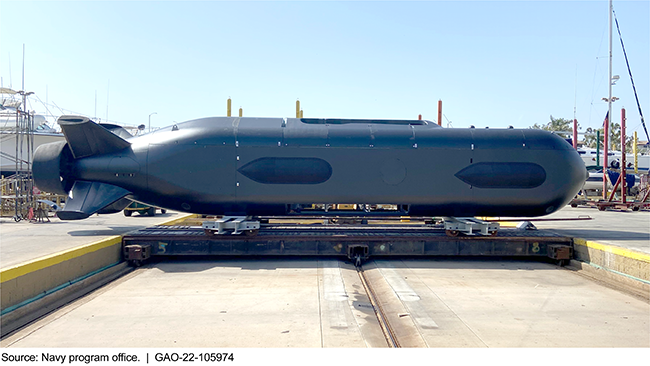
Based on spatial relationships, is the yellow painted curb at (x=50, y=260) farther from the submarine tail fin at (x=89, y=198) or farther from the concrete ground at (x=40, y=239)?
the submarine tail fin at (x=89, y=198)

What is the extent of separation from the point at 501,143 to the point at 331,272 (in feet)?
19.6

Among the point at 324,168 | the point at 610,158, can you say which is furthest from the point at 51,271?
the point at 610,158

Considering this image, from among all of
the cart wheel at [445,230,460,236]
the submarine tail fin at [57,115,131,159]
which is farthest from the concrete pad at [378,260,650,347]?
the submarine tail fin at [57,115,131,159]

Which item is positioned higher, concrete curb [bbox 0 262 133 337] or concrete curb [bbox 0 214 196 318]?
concrete curb [bbox 0 214 196 318]

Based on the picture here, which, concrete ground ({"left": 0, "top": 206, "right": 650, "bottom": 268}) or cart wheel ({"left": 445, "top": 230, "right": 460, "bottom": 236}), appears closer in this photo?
concrete ground ({"left": 0, "top": 206, "right": 650, "bottom": 268})

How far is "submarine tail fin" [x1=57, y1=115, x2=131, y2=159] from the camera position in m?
10.5

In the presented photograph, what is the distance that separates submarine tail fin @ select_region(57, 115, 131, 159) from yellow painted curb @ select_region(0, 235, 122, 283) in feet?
8.90

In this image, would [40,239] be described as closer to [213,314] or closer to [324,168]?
[213,314]

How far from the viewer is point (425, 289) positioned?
26.2 feet

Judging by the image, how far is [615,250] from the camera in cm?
906

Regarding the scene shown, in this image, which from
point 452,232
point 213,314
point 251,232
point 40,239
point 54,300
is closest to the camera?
point 213,314

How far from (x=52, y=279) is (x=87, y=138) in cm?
476

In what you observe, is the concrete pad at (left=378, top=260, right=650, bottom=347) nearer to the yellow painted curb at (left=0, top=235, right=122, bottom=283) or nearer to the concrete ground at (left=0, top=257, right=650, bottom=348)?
the concrete ground at (left=0, top=257, right=650, bottom=348)
